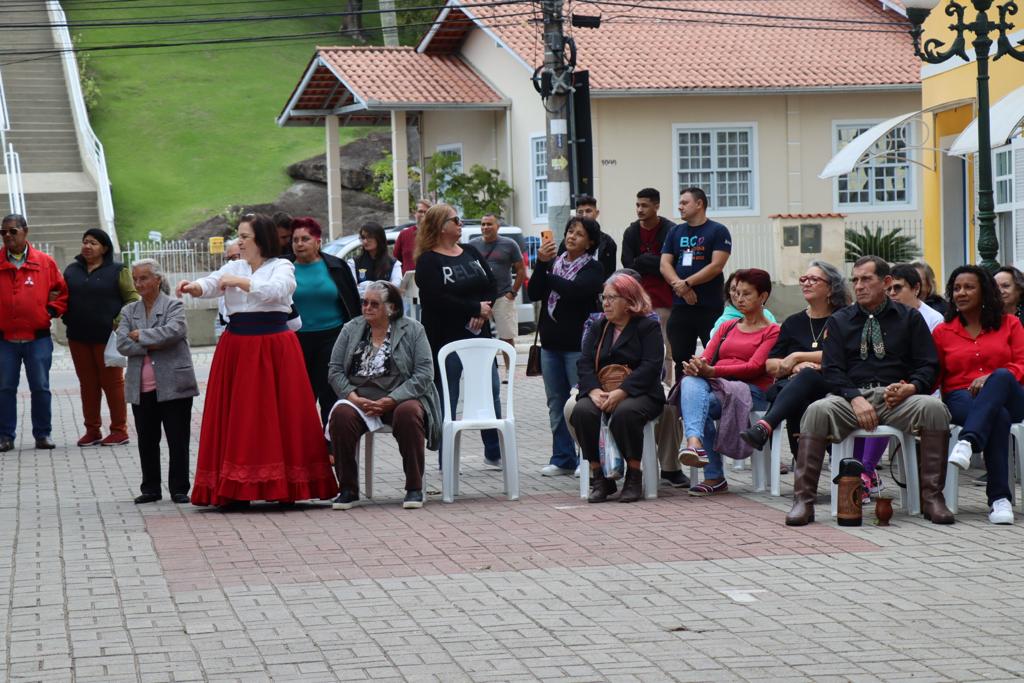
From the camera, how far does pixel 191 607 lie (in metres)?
7.46

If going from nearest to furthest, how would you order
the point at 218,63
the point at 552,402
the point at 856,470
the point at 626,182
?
the point at 856,470
the point at 552,402
the point at 626,182
the point at 218,63

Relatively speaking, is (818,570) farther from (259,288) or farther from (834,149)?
(834,149)

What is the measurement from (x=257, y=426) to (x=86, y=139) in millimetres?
31094

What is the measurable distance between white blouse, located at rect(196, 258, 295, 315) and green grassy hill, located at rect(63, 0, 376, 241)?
108 feet

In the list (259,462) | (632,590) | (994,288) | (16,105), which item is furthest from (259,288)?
(16,105)

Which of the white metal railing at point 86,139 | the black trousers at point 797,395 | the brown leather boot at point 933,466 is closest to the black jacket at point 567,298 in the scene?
the black trousers at point 797,395

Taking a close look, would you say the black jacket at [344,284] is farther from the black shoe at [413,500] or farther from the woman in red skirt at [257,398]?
the black shoe at [413,500]

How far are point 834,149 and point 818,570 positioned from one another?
2462cm

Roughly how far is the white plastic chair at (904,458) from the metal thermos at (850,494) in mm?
158

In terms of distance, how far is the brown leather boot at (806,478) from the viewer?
931 cm

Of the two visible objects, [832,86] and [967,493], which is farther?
[832,86]

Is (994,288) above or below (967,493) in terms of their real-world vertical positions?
above

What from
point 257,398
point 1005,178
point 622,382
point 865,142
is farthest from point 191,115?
point 622,382

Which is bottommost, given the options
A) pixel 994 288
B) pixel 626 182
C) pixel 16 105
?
pixel 994 288
